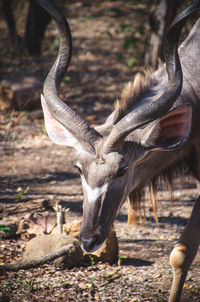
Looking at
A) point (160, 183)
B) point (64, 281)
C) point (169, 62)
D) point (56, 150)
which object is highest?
point (169, 62)

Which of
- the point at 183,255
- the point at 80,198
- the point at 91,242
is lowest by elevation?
the point at 80,198

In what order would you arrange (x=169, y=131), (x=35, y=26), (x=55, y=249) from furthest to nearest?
1. (x=35, y=26)
2. (x=55, y=249)
3. (x=169, y=131)

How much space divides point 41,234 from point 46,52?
710 centimetres

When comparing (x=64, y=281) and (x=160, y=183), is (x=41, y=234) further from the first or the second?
(x=160, y=183)

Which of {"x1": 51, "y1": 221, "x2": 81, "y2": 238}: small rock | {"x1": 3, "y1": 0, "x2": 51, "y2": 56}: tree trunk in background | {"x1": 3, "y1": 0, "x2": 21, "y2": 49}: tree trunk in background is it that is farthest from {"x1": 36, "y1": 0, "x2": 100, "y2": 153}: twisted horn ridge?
{"x1": 3, "y1": 0, "x2": 21, "y2": 49}: tree trunk in background

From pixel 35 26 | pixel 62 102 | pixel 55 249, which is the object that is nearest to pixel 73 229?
pixel 55 249

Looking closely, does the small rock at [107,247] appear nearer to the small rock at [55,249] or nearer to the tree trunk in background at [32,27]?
the small rock at [55,249]

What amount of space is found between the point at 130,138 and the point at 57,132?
1.90 ft

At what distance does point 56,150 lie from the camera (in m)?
6.85

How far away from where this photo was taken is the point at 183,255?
11.2ft

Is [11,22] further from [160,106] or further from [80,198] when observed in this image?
[160,106]

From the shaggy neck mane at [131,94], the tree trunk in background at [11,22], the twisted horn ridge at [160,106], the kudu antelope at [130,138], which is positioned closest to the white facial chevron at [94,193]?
the kudu antelope at [130,138]

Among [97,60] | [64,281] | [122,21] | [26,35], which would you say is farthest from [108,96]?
[64,281]

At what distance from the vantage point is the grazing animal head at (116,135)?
2.96 metres
